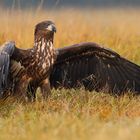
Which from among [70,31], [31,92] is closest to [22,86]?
[31,92]

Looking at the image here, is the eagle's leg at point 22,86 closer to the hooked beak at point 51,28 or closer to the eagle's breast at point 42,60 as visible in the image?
the eagle's breast at point 42,60

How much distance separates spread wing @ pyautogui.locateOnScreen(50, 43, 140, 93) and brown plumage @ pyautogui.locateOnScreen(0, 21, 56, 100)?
0.61 meters

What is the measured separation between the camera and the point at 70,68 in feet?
30.8

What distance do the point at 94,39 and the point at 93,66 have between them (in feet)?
8.85

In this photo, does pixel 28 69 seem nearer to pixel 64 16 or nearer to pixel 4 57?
pixel 4 57

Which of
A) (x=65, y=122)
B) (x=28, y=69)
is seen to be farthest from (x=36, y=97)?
(x=65, y=122)

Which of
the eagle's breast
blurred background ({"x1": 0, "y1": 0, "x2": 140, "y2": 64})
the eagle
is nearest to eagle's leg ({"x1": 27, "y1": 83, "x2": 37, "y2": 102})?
the eagle

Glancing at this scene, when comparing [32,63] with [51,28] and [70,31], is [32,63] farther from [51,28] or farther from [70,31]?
[70,31]

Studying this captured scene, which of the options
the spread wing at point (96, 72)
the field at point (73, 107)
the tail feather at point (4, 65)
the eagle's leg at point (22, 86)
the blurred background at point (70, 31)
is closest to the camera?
the field at point (73, 107)

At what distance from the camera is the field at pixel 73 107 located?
21.2 feet

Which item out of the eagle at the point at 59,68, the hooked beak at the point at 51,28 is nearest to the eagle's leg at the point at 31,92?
the eagle at the point at 59,68

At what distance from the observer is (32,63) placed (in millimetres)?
8531

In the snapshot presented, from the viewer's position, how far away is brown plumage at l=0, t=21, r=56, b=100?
852 centimetres

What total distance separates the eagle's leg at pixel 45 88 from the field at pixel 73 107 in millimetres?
92
